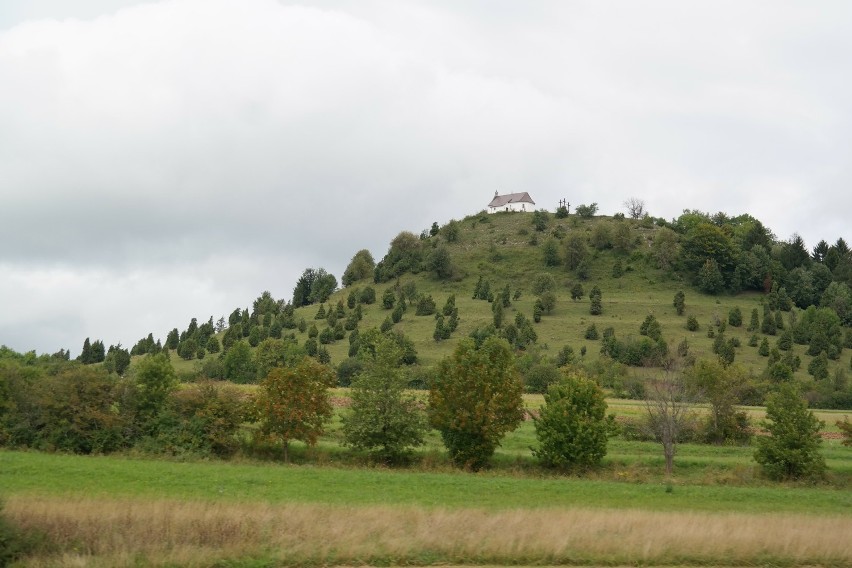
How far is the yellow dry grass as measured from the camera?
1706 centimetres

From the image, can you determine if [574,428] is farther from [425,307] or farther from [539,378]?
[425,307]

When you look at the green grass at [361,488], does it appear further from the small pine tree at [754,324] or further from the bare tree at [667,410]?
the small pine tree at [754,324]

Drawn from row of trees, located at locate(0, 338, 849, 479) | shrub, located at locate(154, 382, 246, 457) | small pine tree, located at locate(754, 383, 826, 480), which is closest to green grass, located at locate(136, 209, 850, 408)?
small pine tree, located at locate(754, 383, 826, 480)

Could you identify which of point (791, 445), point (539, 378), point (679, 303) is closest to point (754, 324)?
point (679, 303)

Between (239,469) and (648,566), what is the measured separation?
2075 centimetres

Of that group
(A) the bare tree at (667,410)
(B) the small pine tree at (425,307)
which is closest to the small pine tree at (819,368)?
(A) the bare tree at (667,410)

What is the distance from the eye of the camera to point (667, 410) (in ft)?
138

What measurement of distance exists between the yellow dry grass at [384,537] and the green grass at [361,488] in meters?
4.21

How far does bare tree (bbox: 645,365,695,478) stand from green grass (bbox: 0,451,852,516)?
4218mm

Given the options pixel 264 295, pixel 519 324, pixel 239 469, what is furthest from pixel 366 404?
pixel 264 295

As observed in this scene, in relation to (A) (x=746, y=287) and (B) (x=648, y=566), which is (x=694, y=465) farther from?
(A) (x=746, y=287)

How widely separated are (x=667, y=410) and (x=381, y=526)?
2671 centimetres

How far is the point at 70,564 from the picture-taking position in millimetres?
15578

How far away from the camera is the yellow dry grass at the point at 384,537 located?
56.0ft
